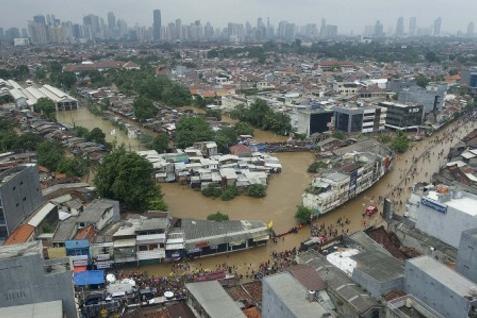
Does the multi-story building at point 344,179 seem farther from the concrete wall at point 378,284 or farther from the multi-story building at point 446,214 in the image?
the concrete wall at point 378,284

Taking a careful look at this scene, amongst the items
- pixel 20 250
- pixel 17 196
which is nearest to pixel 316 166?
pixel 17 196

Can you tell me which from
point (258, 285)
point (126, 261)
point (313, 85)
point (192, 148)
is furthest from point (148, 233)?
point (313, 85)

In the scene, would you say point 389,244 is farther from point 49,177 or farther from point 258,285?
point 49,177

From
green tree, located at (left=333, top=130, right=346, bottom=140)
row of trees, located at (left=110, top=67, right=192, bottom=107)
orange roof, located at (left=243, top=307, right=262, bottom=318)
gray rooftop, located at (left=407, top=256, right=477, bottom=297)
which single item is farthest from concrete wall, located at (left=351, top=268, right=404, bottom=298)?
row of trees, located at (left=110, top=67, right=192, bottom=107)

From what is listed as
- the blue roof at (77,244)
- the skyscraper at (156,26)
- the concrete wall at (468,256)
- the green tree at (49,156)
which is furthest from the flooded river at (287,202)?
the skyscraper at (156,26)

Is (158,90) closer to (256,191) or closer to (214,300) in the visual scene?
(256,191)

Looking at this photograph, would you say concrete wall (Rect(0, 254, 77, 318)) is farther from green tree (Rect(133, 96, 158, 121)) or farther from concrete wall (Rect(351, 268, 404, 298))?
green tree (Rect(133, 96, 158, 121))
